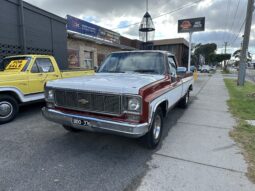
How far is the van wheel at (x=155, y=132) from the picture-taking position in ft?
11.7

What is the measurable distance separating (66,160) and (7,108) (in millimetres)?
3184

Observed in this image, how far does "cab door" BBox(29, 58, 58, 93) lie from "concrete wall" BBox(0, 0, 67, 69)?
373 cm

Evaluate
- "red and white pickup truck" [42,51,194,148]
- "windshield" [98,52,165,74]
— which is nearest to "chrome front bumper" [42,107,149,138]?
"red and white pickup truck" [42,51,194,148]

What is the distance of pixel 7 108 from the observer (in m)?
5.36

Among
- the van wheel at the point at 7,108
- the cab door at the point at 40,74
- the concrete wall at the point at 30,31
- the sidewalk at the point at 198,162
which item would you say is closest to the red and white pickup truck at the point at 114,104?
the sidewalk at the point at 198,162

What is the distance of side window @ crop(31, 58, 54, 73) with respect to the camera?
6200 millimetres

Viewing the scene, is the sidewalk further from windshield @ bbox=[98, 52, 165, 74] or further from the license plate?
windshield @ bbox=[98, 52, 165, 74]

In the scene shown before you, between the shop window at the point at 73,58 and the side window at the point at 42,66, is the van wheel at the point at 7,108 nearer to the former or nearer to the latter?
the side window at the point at 42,66

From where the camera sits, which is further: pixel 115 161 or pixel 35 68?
pixel 35 68

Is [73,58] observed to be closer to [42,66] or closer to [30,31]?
[30,31]

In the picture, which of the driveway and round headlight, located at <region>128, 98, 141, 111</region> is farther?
round headlight, located at <region>128, 98, 141, 111</region>

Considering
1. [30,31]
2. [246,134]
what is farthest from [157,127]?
[30,31]

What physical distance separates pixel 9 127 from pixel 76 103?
9.39 ft

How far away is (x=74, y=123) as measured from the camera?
11.2ft
